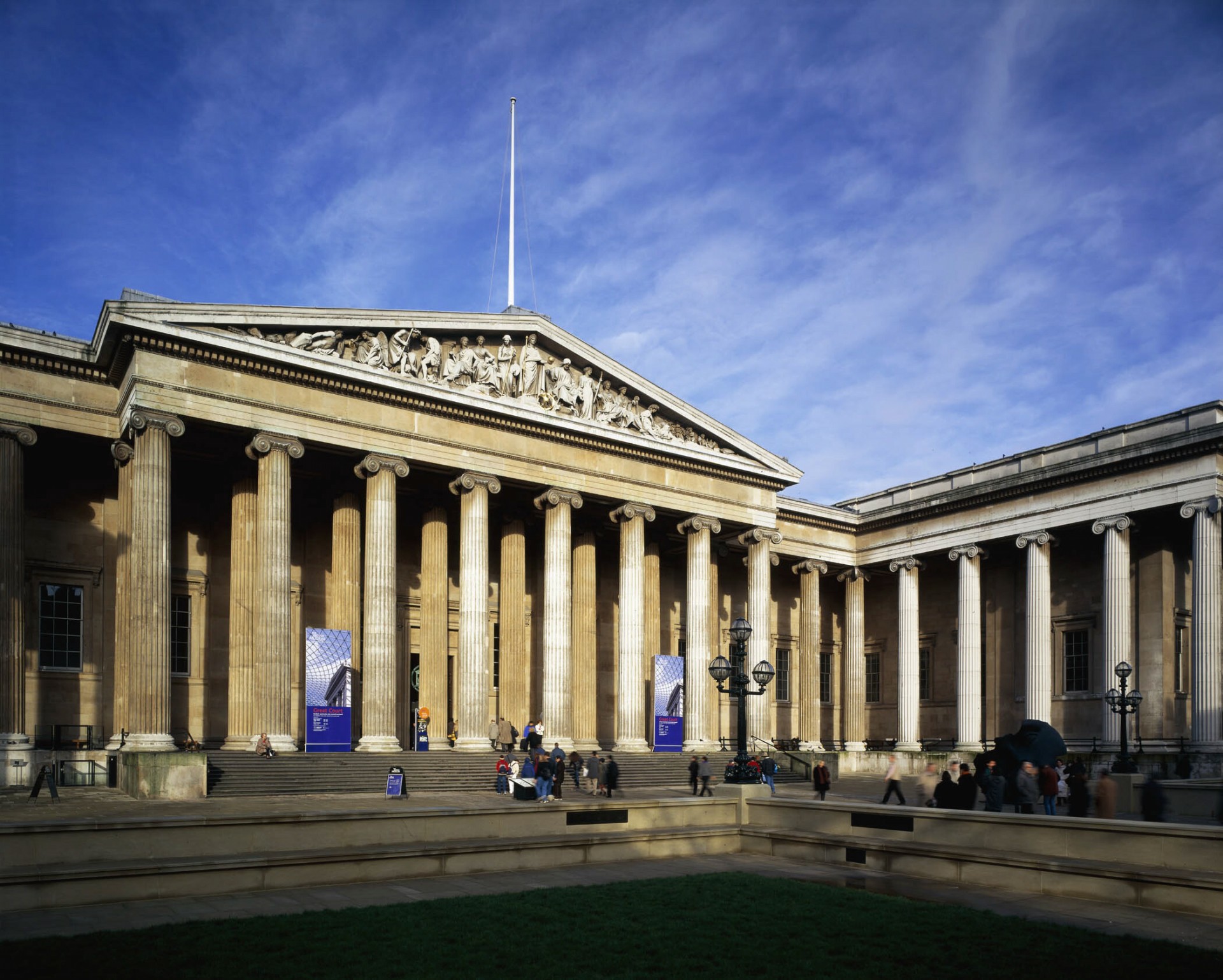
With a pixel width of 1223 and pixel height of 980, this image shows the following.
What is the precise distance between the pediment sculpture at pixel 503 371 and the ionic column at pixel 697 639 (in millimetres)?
3417

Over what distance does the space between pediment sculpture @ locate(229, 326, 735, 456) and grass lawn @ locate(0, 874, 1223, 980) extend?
21692 millimetres

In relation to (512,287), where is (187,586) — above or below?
below

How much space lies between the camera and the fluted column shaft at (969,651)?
44.1 meters

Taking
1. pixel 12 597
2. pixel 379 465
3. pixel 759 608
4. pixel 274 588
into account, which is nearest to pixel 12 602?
pixel 12 597

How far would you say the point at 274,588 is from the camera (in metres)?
30.7

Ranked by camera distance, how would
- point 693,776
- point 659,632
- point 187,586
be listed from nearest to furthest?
point 693,776, point 187,586, point 659,632

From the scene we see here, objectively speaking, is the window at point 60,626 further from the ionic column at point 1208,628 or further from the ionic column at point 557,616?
the ionic column at point 1208,628

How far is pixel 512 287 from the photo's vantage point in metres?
40.7

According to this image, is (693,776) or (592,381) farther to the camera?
(592,381)

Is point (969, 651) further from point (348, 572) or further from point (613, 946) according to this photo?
point (613, 946)

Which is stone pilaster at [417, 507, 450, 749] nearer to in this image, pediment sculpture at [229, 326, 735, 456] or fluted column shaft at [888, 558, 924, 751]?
pediment sculpture at [229, 326, 735, 456]

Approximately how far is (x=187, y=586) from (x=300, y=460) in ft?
17.5

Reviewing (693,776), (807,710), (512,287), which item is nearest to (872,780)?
(807,710)

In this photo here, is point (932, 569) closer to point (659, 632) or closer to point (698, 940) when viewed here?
point (659, 632)
